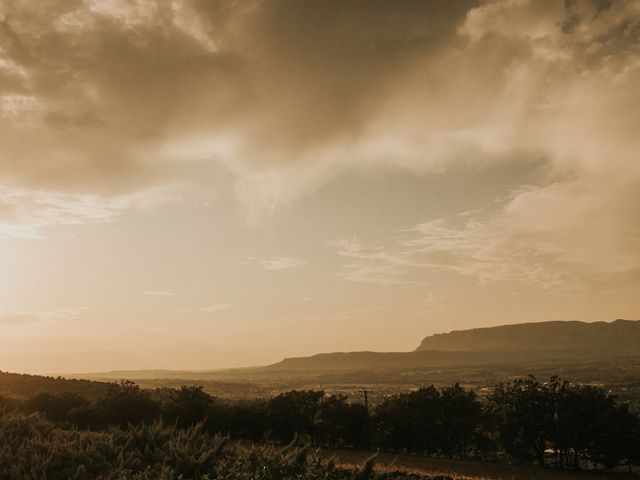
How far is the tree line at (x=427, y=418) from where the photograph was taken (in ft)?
192

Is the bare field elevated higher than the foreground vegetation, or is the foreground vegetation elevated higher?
the foreground vegetation

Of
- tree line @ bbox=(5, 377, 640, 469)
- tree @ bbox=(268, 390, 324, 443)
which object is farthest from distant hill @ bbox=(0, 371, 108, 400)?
tree @ bbox=(268, 390, 324, 443)

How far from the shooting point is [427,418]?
220 feet

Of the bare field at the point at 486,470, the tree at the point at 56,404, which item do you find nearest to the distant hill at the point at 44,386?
the tree at the point at 56,404

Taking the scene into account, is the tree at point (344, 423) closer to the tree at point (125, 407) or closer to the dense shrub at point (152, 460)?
the tree at point (125, 407)

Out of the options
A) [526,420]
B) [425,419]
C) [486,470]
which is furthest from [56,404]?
[526,420]

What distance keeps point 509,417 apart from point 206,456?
55.2 m

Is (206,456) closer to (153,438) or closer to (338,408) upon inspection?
(153,438)

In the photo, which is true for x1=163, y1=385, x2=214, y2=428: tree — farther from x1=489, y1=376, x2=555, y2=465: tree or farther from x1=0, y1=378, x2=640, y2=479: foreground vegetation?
x1=489, y1=376, x2=555, y2=465: tree

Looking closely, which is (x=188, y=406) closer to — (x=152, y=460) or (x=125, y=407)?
(x=125, y=407)

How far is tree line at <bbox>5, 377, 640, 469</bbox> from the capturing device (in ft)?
192

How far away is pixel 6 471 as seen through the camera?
15.5 metres

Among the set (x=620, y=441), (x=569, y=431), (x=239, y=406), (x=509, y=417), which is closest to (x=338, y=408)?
(x=239, y=406)

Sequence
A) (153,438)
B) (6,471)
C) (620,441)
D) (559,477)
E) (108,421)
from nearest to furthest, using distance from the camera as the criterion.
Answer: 1. (6,471)
2. (153,438)
3. (559,477)
4. (620,441)
5. (108,421)
